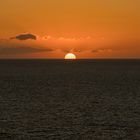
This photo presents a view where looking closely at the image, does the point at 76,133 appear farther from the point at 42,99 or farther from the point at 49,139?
the point at 42,99

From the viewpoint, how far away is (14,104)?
72375 millimetres

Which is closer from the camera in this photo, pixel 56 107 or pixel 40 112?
pixel 40 112

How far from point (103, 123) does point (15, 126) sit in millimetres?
11740

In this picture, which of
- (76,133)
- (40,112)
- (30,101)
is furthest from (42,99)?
(76,133)

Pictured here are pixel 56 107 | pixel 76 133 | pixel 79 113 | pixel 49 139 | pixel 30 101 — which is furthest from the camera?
pixel 30 101

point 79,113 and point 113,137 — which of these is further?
point 79,113

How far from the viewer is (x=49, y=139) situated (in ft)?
145

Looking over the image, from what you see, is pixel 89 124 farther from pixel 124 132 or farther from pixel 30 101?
pixel 30 101

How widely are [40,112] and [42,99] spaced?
18756 mm

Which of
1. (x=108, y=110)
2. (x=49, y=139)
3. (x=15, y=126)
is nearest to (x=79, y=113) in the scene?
(x=108, y=110)

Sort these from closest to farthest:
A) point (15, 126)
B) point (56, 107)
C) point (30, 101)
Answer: point (15, 126)
point (56, 107)
point (30, 101)

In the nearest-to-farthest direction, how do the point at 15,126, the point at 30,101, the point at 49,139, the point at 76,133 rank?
the point at 49,139
the point at 76,133
the point at 15,126
the point at 30,101

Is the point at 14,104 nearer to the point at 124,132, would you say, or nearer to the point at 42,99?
the point at 42,99

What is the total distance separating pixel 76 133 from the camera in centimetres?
4725
